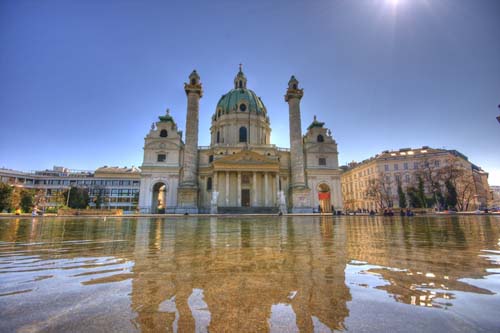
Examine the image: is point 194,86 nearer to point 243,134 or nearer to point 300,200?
point 243,134

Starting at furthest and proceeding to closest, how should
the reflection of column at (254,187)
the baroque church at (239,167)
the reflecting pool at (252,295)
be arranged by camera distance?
the reflection of column at (254,187)
the baroque church at (239,167)
the reflecting pool at (252,295)

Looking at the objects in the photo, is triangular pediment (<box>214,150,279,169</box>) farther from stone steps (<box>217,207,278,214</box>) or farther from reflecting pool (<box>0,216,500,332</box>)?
reflecting pool (<box>0,216,500,332</box>)

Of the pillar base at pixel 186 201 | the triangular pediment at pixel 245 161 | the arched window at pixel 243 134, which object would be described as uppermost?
the arched window at pixel 243 134

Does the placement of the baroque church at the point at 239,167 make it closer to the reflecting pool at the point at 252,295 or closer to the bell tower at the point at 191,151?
the bell tower at the point at 191,151

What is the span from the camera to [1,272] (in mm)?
2713

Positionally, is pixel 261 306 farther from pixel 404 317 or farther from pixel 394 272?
pixel 394 272

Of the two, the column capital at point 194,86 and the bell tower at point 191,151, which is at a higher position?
the column capital at point 194,86

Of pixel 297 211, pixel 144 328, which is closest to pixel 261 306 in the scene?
pixel 144 328

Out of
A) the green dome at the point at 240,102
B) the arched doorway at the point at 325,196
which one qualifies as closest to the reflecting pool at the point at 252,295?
the arched doorway at the point at 325,196

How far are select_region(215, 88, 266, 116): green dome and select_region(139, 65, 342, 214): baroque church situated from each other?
24 centimetres

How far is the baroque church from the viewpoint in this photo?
37750 millimetres

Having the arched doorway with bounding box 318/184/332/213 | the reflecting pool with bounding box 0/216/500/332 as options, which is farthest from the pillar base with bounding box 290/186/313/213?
the reflecting pool with bounding box 0/216/500/332

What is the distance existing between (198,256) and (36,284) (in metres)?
1.87

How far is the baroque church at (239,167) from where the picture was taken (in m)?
37.8
